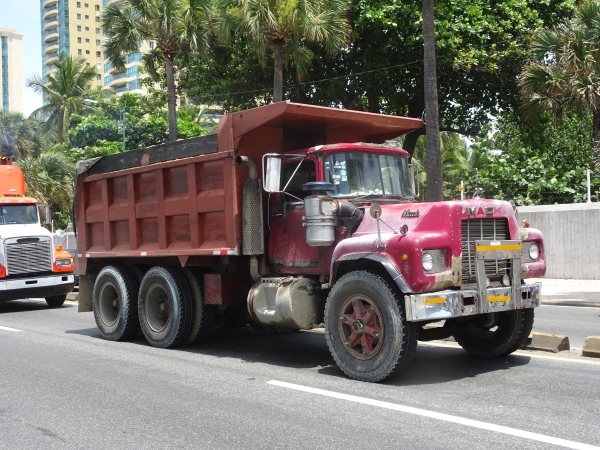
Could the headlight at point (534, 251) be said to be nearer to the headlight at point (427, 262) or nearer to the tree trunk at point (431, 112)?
the headlight at point (427, 262)

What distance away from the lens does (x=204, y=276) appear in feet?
33.4

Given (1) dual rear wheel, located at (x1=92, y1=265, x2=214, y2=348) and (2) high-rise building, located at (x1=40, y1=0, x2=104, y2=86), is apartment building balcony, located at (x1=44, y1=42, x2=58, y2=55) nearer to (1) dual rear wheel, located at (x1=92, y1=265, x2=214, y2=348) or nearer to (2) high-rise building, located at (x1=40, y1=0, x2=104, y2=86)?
(2) high-rise building, located at (x1=40, y1=0, x2=104, y2=86)

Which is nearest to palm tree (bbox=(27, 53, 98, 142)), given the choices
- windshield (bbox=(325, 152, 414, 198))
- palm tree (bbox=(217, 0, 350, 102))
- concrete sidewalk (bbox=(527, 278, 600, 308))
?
palm tree (bbox=(217, 0, 350, 102))

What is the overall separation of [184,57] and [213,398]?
2347 cm

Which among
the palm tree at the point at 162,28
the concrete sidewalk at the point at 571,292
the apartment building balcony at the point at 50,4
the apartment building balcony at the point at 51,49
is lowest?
the concrete sidewalk at the point at 571,292

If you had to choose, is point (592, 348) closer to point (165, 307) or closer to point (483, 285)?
point (483, 285)

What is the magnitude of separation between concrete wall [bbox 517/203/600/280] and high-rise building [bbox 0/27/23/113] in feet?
571

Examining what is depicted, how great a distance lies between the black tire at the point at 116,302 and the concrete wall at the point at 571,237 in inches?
480

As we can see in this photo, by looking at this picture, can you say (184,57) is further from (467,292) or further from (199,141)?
(467,292)

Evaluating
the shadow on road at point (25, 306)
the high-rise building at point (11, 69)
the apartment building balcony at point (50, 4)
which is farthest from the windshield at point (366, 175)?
the high-rise building at point (11, 69)

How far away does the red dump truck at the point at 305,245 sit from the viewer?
24.8 ft

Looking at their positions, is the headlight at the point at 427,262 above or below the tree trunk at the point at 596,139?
below

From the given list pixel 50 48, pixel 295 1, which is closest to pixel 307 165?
pixel 295 1

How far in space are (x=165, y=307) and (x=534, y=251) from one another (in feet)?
16.2
